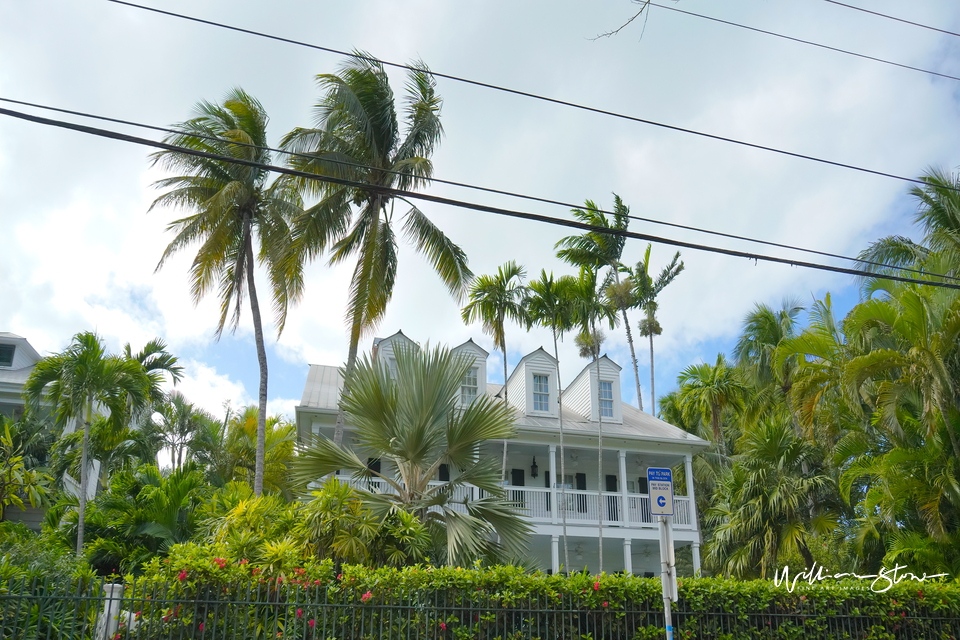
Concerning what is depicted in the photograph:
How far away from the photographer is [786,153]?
28.4 ft

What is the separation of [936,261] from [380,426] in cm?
1215

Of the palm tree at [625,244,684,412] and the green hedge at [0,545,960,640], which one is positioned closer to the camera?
the green hedge at [0,545,960,640]

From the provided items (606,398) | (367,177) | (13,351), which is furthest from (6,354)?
(606,398)

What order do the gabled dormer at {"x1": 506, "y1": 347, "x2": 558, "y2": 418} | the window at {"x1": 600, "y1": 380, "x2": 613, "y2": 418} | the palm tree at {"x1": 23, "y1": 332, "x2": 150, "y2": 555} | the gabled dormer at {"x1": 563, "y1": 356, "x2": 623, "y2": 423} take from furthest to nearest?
the window at {"x1": 600, "y1": 380, "x2": 613, "y2": 418}, the gabled dormer at {"x1": 506, "y1": 347, "x2": 558, "y2": 418}, the gabled dormer at {"x1": 563, "y1": 356, "x2": 623, "y2": 423}, the palm tree at {"x1": 23, "y1": 332, "x2": 150, "y2": 555}

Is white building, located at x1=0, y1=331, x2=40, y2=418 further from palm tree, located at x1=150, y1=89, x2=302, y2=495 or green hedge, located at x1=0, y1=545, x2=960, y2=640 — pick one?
green hedge, located at x1=0, y1=545, x2=960, y2=640

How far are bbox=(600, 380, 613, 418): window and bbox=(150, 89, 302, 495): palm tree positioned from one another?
420 inches

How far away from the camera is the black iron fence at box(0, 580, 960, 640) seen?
680 cm

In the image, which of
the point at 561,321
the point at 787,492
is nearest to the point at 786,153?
the point at 787,492

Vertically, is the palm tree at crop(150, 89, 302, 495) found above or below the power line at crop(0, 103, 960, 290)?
above

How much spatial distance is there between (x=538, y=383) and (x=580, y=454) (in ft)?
9.07

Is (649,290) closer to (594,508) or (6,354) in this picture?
(594,508)

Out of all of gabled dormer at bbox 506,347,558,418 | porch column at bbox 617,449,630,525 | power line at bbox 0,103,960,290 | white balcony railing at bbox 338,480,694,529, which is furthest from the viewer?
gabled dormer at bbox 506,347,558,418

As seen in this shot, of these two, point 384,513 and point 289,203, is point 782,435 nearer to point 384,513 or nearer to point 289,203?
point 384,513

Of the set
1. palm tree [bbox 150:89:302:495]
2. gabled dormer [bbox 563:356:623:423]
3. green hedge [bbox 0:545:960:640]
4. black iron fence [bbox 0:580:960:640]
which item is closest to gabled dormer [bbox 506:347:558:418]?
gabled dormer [bbox 563:356:623:423]
